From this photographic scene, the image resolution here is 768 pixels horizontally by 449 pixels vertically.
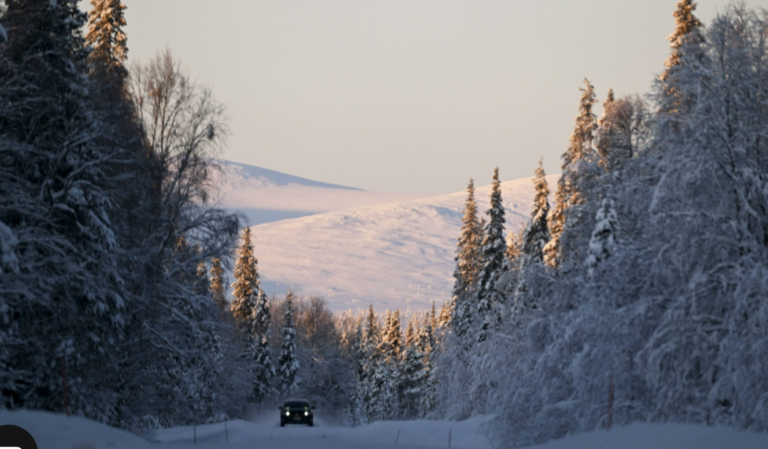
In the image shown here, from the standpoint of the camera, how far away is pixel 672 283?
22.5 meters

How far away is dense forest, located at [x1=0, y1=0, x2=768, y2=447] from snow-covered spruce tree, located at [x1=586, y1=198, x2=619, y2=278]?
0.09m

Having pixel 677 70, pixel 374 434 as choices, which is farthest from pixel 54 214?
pixel 374 434

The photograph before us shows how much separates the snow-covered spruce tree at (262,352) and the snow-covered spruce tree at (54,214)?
45404 mm

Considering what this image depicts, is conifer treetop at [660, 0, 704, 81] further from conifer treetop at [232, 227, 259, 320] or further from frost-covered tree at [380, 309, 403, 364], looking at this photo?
frost-covered tree at [380, 309, 403, 364]

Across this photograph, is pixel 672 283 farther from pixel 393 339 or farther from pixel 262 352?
pixel 393 339

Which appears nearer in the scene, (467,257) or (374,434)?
(374,434)

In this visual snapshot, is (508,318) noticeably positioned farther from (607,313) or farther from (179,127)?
(179,127)

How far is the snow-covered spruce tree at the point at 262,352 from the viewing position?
2623 inches

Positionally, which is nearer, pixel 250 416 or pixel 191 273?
pixel 191 273

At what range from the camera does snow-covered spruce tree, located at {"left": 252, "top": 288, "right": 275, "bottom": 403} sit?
6662 centimetres

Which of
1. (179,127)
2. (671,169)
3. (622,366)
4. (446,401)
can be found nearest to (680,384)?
(622,366)

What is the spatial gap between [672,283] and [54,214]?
15653 mm

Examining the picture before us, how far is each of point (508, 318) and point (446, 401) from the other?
695 inches

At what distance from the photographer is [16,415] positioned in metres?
13.3
